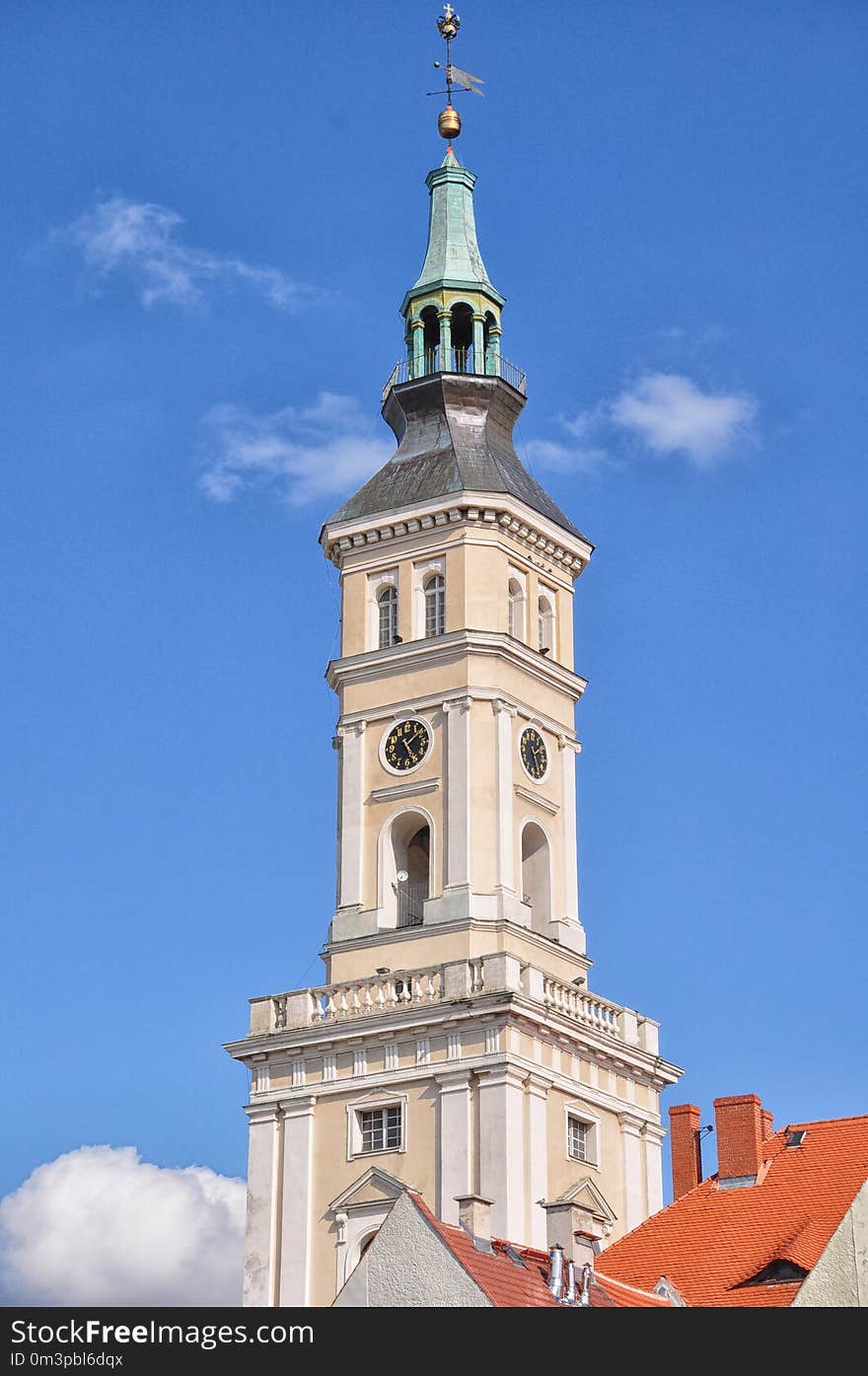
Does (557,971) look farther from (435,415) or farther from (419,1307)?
(419,1307)

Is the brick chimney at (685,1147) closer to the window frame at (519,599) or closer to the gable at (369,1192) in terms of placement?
the gable at (369,1192)

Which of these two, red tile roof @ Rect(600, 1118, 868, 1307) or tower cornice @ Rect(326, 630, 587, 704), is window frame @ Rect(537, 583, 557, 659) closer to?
tower cornice @ Rect(326, 630, 587, 704)

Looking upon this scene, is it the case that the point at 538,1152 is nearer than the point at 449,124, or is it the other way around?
the point at 538,1152

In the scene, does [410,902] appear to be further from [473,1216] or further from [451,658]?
[473,1216]

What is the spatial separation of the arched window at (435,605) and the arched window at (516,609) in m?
1.69

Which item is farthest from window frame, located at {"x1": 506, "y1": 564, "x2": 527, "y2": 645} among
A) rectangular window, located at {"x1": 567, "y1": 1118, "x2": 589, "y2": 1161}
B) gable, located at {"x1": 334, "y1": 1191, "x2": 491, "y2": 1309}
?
gable, located at {"x1": 334, "y1": 1191, "x2": 491, "y2": 1309}

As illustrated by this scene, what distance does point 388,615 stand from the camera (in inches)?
2618

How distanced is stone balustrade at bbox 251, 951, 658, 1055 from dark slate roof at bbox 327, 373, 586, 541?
1217 cm

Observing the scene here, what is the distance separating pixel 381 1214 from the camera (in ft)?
190

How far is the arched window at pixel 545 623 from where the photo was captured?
67000 mm

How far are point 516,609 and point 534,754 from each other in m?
3.75

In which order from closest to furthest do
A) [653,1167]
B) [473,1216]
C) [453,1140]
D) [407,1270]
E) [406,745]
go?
[407,1270], [473,1216], [453,1140], [653,1167], [406,745]

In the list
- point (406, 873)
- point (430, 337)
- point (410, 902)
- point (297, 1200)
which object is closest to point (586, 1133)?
point (297, 1200)

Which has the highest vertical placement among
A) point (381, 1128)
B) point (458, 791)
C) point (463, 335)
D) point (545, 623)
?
point (463, 335)
